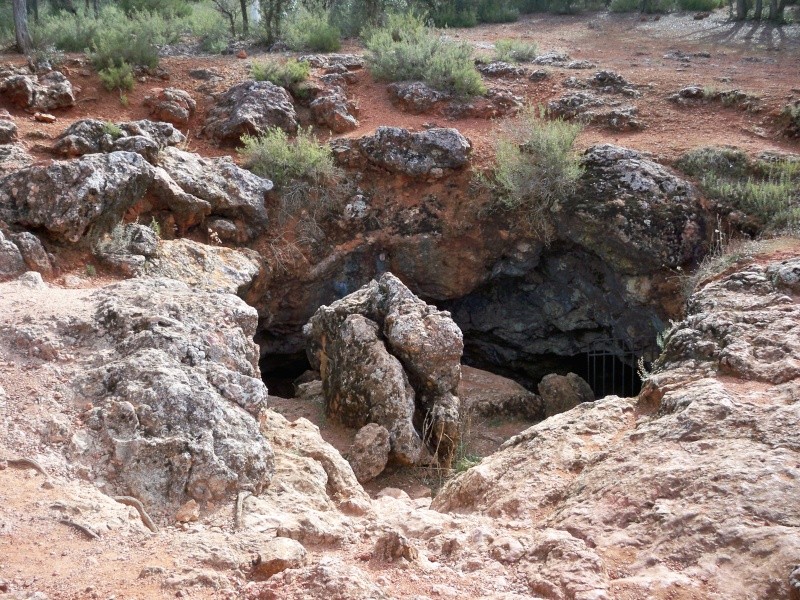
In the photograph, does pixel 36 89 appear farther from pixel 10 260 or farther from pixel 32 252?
Answer: pixel 10 260

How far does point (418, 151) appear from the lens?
344 inches

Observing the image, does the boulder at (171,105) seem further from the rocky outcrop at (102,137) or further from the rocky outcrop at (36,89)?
Result: the rocky outcrop at (102,137)

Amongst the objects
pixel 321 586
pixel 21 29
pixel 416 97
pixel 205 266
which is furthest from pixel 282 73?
pixel 321 586

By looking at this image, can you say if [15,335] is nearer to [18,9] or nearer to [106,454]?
[106,454]

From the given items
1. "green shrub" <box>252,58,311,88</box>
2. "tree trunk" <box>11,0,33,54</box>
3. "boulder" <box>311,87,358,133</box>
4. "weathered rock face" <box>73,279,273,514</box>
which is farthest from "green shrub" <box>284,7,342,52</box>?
"weathered rock face" <box>73,279,273,514</box>

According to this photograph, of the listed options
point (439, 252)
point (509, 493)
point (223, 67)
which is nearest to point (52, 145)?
point (223, 67)

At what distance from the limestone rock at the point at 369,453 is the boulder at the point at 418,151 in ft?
12.6

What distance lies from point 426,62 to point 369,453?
6.99m

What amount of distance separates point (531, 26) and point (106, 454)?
1503 cm

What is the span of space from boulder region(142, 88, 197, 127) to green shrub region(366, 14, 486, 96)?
9.09 feet

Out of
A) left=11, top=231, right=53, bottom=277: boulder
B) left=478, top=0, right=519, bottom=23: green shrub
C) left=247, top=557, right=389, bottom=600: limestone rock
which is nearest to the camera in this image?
left=247, top=557, right=389, bottom=600: limestone rock

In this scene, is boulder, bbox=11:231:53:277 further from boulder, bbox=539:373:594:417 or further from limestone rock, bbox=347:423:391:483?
boulder, bbox=539:373:594:417

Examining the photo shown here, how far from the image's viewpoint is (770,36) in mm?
14328

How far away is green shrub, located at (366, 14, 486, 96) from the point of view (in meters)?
10.5
